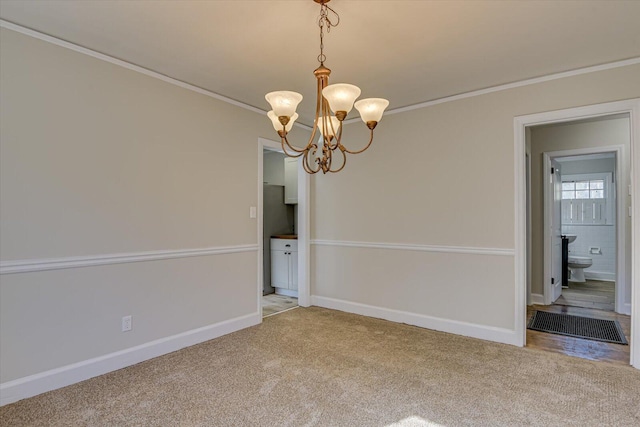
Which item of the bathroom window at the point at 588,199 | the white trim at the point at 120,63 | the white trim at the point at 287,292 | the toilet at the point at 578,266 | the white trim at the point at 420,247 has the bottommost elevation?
→ the white trim at the point at 287,292

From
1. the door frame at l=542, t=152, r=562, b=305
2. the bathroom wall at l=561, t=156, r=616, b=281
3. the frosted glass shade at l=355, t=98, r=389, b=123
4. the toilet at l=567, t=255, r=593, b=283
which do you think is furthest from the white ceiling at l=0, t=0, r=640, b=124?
the bathroom wall at l=561, t=156, r=616, b=281

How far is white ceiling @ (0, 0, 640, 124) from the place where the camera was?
1.99 meters

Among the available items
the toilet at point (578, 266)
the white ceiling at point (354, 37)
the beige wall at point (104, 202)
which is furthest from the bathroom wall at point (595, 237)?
the beige wall at point (104, 202)

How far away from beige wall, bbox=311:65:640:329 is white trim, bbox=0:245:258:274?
155 centimetres

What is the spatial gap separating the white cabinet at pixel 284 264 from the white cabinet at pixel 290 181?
697 millimetres

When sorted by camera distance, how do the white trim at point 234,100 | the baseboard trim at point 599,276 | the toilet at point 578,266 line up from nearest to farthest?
1. the white trim at point 234,100
2. the toilet at point 578,266
3. the baseboard trim at point 599,276

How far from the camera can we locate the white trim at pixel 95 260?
7.12 ft

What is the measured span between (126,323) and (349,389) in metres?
1.75

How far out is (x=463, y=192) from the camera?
3373 mm

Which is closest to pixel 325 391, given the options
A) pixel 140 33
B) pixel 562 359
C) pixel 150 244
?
pixel 150 244

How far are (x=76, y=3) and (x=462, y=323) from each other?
12.5 feet

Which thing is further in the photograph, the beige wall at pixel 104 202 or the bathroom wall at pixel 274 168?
the bathroom wall at pixel 274 168

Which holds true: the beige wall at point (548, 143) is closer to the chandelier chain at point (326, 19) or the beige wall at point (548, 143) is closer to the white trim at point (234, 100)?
the white trim at point (234, 100)

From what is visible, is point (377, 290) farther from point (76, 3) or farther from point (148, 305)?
point (76, 3)
